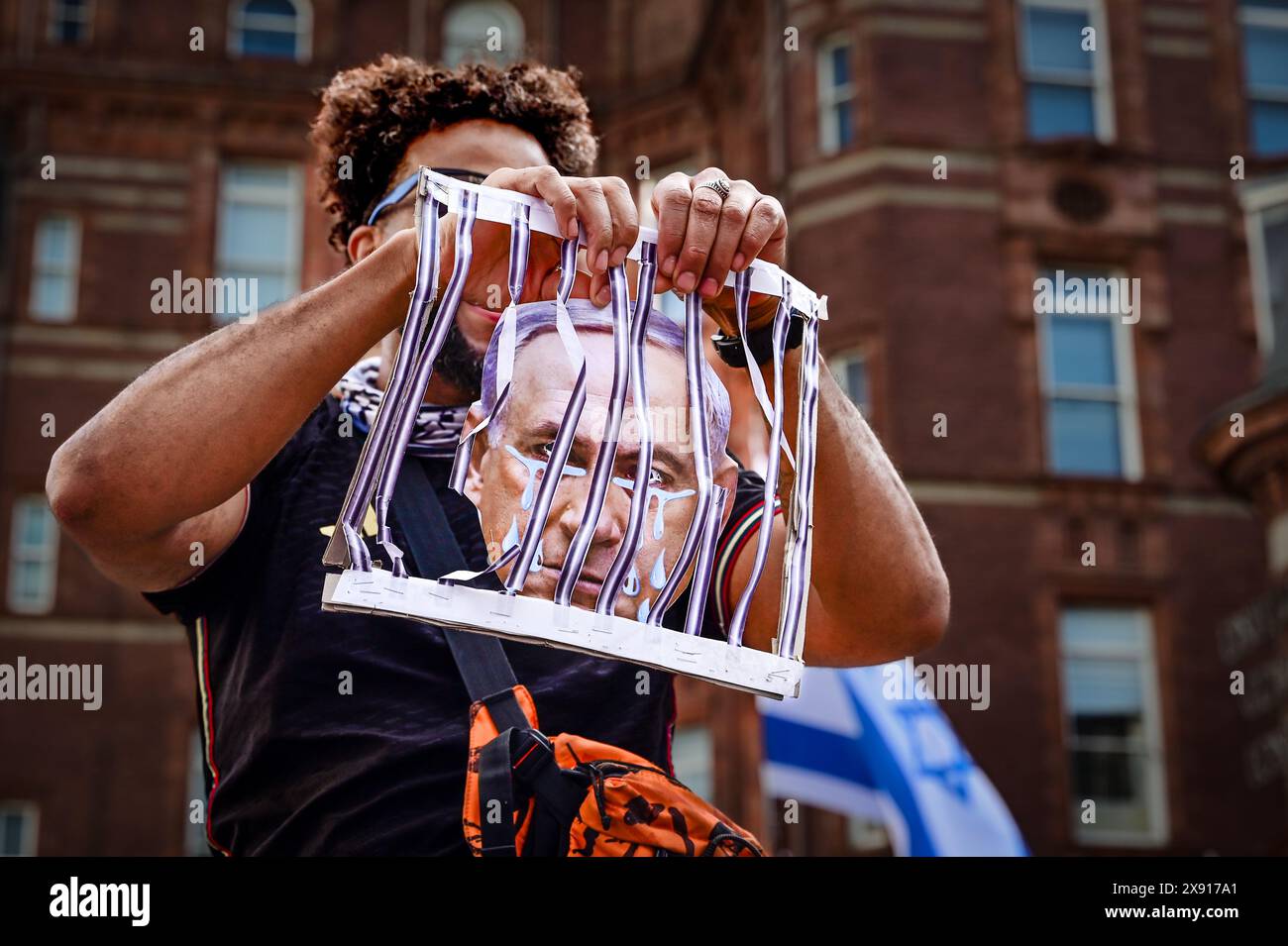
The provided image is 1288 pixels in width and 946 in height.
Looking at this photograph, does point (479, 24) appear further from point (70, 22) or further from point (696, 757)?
point (696, 757)

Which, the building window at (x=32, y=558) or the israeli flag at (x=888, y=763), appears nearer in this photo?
the israeli flag at (x=888, y=763)

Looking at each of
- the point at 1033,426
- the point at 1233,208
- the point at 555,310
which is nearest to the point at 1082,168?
the point at 1233,208

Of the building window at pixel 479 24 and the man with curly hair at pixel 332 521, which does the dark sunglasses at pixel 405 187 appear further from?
the building window at pixel 479 24

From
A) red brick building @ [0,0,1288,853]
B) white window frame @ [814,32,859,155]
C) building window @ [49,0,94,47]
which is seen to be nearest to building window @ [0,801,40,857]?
red brick building @ [0,0,1288,853]

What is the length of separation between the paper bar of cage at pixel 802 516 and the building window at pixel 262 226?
22.3m

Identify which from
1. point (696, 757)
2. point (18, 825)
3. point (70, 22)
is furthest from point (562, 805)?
point (70, 22)

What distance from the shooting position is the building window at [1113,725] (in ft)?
63.8

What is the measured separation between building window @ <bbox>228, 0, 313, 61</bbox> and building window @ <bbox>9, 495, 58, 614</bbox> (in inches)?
290

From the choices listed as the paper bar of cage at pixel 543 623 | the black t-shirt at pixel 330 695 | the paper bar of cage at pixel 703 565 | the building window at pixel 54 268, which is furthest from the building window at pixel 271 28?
the paper bar of cage at pixel 543 623

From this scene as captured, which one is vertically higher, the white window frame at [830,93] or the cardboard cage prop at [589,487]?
the white window frame at [830,93]

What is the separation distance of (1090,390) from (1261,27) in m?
5.56

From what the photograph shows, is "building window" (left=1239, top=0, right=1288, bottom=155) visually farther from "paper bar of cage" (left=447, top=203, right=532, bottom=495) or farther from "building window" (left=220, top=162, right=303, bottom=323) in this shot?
"paper bar of cage" (left=447, top=203, right=532, bottom=495)

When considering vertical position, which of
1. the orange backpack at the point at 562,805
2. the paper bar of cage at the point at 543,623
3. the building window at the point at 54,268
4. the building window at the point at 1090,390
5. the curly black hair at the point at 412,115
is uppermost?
the building window at the point at 54,268

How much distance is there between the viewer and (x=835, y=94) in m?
21.9
